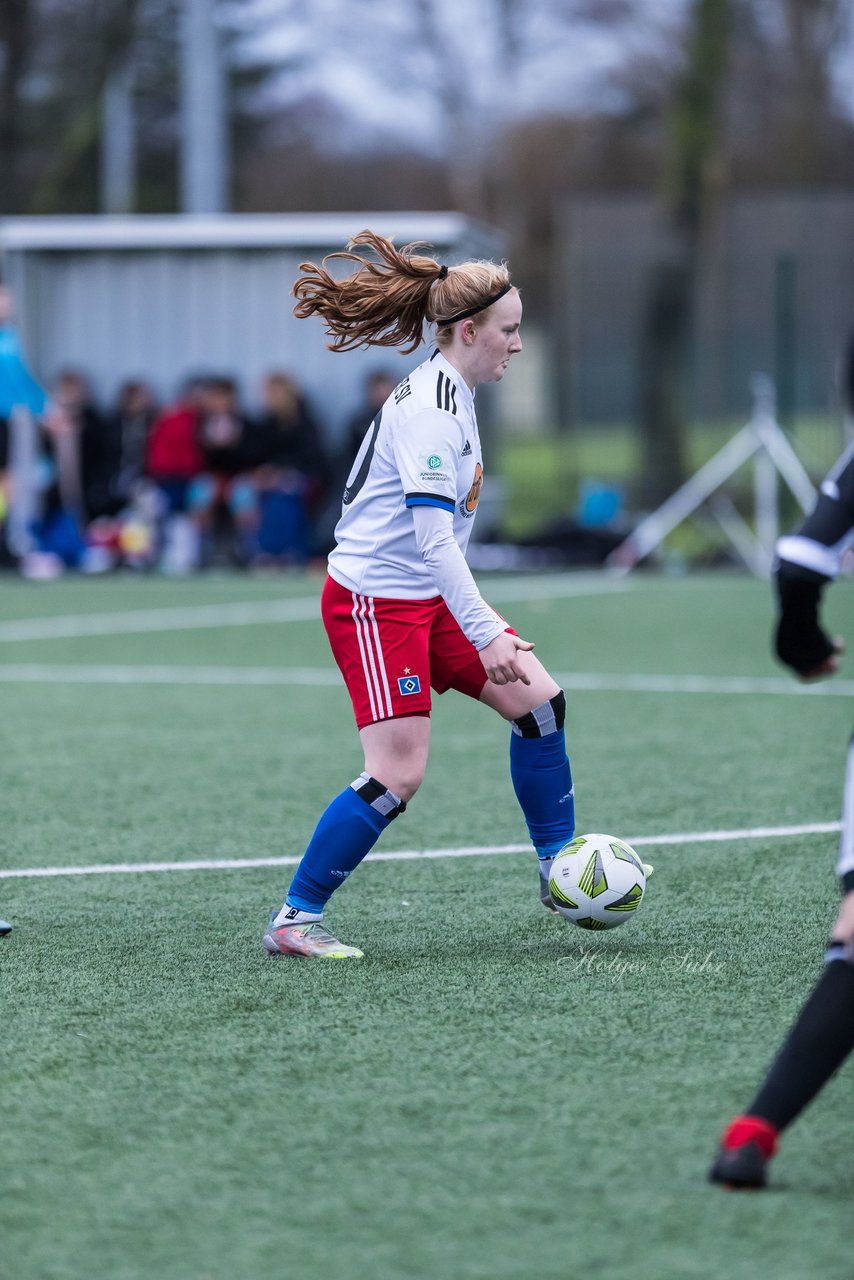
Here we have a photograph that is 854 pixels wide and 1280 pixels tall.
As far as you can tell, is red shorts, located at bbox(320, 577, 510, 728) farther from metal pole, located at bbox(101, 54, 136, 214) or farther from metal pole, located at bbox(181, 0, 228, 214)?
metal pole, located at bbox(101, 54, 136, 214)

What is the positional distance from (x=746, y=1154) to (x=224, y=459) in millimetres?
14527

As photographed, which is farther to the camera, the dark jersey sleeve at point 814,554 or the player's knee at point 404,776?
the player's knee at point 404,776

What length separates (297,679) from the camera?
32.8ft

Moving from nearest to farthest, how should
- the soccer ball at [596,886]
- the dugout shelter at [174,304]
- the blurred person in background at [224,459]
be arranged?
the soccer ball at [596,886] → the blurred person in background at [224,459] → the dugout shelter at [174,304]

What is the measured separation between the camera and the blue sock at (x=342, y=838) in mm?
4430

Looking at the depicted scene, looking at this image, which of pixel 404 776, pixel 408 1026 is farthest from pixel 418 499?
pixel 408 1026

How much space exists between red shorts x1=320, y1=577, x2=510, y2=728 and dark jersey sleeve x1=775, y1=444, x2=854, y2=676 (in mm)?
1526

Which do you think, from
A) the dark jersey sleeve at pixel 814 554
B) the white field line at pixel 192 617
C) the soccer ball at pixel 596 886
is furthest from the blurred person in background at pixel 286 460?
the dark jersey sleeve at pixel 814 554

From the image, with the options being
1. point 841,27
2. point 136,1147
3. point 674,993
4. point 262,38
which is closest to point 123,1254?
point 136,1147

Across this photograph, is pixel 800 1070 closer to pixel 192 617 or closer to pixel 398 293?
pixel 398 293

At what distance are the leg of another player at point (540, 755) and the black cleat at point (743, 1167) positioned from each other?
1746 millimetres

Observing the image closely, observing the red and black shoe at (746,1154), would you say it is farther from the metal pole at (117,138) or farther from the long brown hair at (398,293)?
the metal pole at (117,138)

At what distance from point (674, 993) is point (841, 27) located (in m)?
23.8

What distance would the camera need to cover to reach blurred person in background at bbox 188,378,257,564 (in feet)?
55.5
